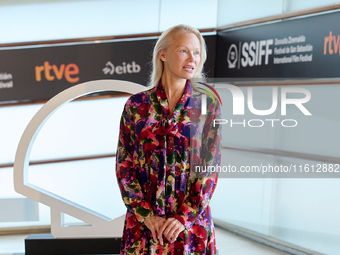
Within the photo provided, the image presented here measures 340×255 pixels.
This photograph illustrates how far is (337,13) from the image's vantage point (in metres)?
3.36

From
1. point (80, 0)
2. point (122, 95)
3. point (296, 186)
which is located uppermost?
point (80, 0)

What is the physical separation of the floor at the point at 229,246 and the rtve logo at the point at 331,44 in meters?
2.02

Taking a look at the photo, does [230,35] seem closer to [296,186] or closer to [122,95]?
[122,95]

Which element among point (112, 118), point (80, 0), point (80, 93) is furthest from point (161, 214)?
point (80, 0)

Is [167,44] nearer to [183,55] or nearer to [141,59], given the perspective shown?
[183,55]

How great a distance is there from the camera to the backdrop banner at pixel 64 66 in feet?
13.8

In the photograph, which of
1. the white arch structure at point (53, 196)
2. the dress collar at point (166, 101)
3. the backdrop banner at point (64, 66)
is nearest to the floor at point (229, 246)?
the white arch structure at point (53, 196)

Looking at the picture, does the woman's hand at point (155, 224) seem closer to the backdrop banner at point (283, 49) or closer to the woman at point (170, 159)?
the woman at point (170, 159)

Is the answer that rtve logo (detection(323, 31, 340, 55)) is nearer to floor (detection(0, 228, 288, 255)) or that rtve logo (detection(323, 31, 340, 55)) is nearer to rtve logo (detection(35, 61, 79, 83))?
→ floor (detection(0, 228, 288, 255))

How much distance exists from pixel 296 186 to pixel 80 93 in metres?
2.39

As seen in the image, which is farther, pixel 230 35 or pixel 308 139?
pixel 230 35

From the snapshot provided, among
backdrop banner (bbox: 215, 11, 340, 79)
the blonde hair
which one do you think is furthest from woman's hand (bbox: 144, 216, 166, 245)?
backdrop banner (bbox: 215, 11, 340, 79)

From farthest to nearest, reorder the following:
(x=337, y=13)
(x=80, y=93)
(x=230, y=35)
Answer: (x=230, y=35), (x=337, y=13), (x=80, y=93)

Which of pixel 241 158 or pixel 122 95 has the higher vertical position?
pixel 122 95
